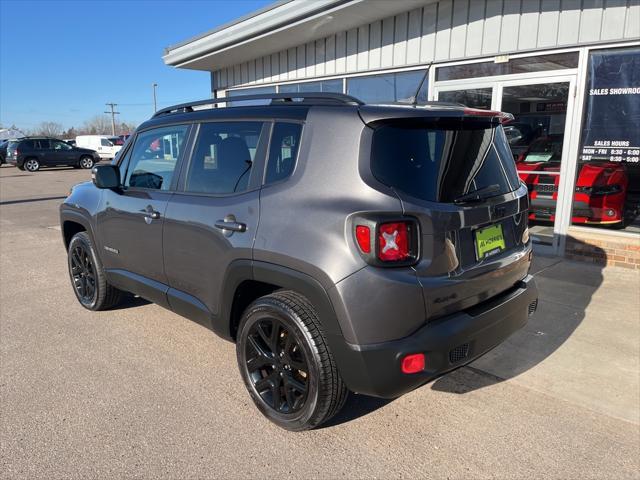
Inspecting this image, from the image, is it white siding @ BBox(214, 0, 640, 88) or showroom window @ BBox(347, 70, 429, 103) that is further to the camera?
showroom window @ BBox(347, 70, 429, 103)

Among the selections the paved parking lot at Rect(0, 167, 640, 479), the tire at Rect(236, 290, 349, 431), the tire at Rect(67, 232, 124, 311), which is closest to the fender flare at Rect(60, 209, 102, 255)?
the tire at Rect(67, 232, 124, 311)

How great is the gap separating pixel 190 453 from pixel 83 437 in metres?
0.64

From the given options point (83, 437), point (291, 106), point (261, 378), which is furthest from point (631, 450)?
point (83, 437)

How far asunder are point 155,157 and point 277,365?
78.2 inches

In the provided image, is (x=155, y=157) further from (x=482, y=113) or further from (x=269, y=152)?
(x=482, y=113)

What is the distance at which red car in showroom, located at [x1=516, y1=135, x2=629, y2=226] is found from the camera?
244 inches

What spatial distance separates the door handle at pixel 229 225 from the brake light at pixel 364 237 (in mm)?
768

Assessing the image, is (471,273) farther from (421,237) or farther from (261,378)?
(261,378)

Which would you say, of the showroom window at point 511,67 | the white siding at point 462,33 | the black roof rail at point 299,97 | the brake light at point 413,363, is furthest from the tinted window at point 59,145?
the brake light at point 413,363

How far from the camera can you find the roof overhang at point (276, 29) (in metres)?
7.55

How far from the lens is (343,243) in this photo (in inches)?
90.3

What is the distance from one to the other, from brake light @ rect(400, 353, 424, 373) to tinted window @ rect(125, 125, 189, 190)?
214 cm

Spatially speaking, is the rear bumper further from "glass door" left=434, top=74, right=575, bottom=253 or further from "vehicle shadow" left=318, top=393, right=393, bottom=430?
"glass door" left=434, top=74, right=575, bottom=253

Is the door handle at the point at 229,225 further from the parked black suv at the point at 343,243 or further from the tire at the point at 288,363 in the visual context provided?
the tire at the point at 288,363
